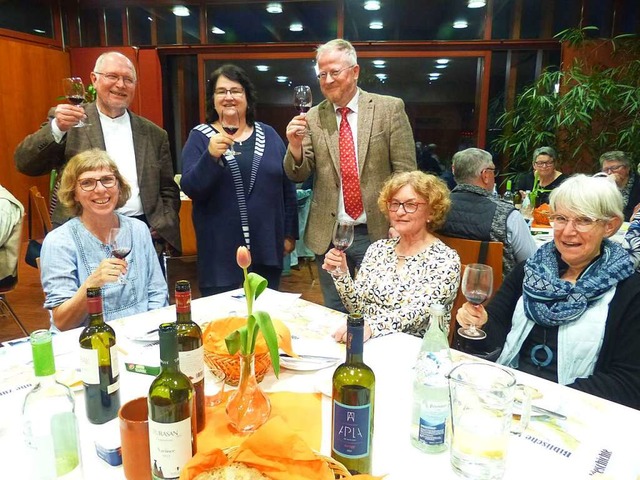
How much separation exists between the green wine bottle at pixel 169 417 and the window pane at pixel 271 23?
247 inches

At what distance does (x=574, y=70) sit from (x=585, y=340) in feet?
16.0

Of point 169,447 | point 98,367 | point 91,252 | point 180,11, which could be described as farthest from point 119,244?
point 180,11

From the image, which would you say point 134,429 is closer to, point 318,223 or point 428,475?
point 428,475

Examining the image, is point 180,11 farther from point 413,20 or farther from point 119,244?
point 119,244

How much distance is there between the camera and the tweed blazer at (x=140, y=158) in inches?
96.0

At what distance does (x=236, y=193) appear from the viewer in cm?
253

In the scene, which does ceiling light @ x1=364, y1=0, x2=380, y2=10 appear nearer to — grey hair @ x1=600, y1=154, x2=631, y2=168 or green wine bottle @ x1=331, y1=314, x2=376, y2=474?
grey hair @ x1=600, y1=154, x2=631, y2=168

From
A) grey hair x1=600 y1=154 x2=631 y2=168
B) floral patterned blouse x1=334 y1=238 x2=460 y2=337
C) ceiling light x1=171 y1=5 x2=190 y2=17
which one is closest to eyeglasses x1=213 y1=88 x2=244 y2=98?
floral patterned blouse x1=334 y1=238 x2=460 y2=337

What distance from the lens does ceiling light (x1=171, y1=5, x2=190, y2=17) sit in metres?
6.64

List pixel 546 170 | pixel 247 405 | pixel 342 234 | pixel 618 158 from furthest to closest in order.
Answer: pixel 546 170 < pixel 618 158 < pixel 342 234 < pixel 247 405

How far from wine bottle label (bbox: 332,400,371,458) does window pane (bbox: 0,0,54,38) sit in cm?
715

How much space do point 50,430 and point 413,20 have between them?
6.42 meters

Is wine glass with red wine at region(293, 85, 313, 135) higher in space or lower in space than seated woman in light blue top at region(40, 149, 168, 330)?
higher

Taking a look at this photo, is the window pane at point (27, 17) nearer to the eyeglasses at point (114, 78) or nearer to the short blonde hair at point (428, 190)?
the eyeglasses at point (114, 78)
